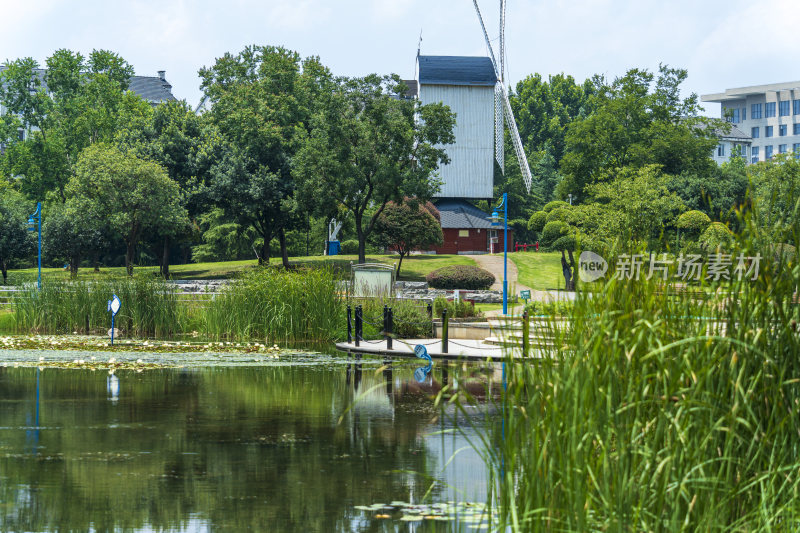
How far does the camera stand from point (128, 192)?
54500 mm

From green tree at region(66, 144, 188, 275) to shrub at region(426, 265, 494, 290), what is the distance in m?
16.9

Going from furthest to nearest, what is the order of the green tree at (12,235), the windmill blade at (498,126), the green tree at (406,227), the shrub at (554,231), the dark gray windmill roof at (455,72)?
the windmill blade at (498,126) → the dark gray windmill roof at (455,72) → the green tree at (12,235) → the green tree at (406,227) → the shrub at (554,231)

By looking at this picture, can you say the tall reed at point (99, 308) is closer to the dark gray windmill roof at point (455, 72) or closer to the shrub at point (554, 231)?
the shrub at point (554, 231)

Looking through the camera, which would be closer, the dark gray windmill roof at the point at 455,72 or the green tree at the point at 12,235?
the green tree at the point at 12,235

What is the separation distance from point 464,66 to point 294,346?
54249 millimetres

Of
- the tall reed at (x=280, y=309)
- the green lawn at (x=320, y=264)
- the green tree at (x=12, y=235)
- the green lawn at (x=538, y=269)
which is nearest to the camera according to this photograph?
the tall reed at (x=280, y=309)

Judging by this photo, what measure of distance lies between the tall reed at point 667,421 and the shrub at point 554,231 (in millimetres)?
43842

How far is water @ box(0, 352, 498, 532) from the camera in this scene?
8.45 metres

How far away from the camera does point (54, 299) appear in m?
30.7

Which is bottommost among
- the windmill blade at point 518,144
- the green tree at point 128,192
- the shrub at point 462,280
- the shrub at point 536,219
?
the shrub at point 462,280

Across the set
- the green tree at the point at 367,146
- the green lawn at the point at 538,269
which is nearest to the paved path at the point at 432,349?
the green tree at the point at 367,146

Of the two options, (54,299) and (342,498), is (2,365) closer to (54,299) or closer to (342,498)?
(54,299)

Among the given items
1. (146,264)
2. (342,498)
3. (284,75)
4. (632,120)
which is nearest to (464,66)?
(632,120)

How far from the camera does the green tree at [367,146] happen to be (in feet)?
168
